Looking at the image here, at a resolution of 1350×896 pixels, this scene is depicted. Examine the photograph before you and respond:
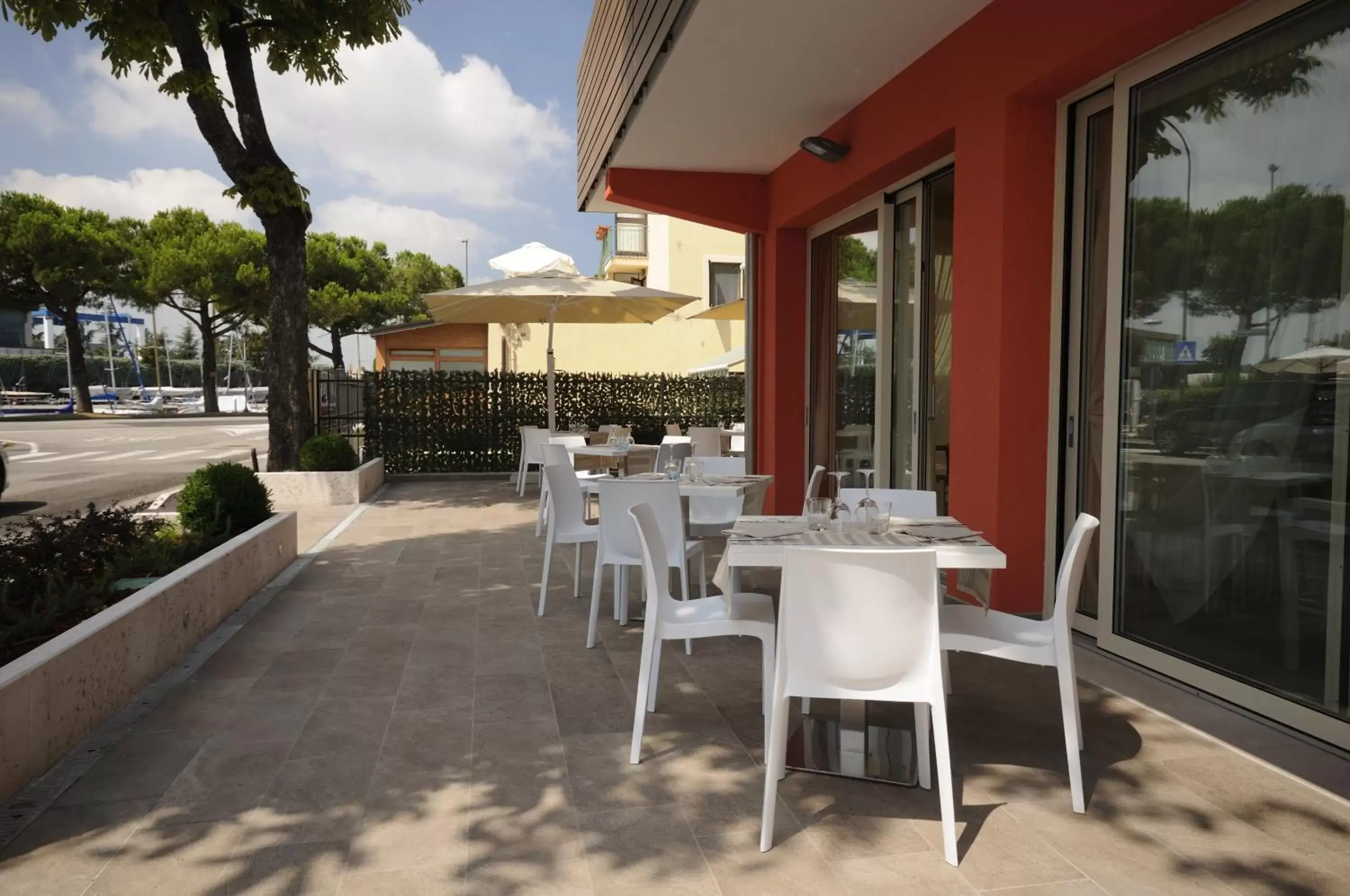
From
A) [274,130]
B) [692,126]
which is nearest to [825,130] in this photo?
[692,126]

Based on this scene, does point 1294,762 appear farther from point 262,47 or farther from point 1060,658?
point 262,47

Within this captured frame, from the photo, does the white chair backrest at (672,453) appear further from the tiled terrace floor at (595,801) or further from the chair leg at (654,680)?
the chair leg at (654,680)

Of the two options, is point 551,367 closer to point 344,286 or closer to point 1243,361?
point 1243,361

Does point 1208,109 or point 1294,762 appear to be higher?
point 1208,109

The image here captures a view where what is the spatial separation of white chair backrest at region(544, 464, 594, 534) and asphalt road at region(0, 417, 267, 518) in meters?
2.97

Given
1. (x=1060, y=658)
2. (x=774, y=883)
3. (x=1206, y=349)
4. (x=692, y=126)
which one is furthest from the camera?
(x=692, y=126)

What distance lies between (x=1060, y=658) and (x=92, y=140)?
18.5 metres

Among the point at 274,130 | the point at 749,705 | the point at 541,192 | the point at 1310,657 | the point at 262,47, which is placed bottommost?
the point at 749,705

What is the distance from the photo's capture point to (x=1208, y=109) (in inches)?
139

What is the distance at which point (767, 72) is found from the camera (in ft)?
17.5

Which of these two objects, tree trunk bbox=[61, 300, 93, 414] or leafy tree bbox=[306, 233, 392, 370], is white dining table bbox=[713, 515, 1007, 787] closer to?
leafy tree bbox=[306, 233, 392, 370]

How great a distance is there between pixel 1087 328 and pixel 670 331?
13331 mm

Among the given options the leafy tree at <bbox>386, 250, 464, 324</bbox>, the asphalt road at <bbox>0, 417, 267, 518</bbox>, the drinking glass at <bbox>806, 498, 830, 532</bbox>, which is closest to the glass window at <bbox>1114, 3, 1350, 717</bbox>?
the drinking glass at <bbox>806, 498, 830, 532</bbox>

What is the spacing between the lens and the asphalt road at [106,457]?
33.4 ft
